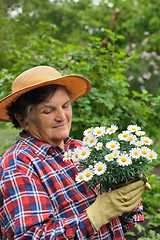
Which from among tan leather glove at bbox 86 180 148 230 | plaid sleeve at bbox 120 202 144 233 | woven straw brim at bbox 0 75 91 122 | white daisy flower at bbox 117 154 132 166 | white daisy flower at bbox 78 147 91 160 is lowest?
plaid sleeve at bbox 120 202 144 233

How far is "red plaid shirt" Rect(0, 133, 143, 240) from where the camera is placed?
129 centimetres

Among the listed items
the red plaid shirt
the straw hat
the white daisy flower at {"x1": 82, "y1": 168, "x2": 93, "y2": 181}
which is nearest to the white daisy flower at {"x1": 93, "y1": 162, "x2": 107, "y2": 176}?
the white daisy flower at {"x1": 82, "y1": 168, "x2": 93, "y2": 181}

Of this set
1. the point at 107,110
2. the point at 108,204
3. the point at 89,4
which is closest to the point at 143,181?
the point at 108,204

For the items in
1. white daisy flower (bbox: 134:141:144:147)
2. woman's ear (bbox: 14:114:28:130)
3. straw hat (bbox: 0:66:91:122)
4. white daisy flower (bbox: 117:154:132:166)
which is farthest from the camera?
woman's ear (bbox: 14:114:28:130)

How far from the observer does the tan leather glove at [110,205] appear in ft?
4.42

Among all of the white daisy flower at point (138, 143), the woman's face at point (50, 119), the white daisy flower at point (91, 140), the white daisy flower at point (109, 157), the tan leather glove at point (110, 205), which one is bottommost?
the tan leather glove at point (110, 205)

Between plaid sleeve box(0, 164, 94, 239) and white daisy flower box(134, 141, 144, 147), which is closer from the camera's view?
plaid sleeve box(0, 164, 94, 239)

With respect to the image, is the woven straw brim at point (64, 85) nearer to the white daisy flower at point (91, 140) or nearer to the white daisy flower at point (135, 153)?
the white daisy flower at point (91, 140)

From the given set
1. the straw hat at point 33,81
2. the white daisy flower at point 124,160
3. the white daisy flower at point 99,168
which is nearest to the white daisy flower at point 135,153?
the white daisy flower at point 124,160

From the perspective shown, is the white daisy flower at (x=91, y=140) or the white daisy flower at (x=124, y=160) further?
the white daisy flower at (x=91, y=140)

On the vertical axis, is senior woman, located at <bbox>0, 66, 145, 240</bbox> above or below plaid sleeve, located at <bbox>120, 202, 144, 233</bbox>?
above

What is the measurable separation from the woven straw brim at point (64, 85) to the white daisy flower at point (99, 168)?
545mm

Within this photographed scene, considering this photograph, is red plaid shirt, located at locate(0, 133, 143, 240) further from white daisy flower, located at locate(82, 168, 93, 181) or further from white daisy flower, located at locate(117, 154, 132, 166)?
white daisy flower, located at locate(117, 154, 132, 166)

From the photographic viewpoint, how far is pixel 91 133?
152 centimetres
